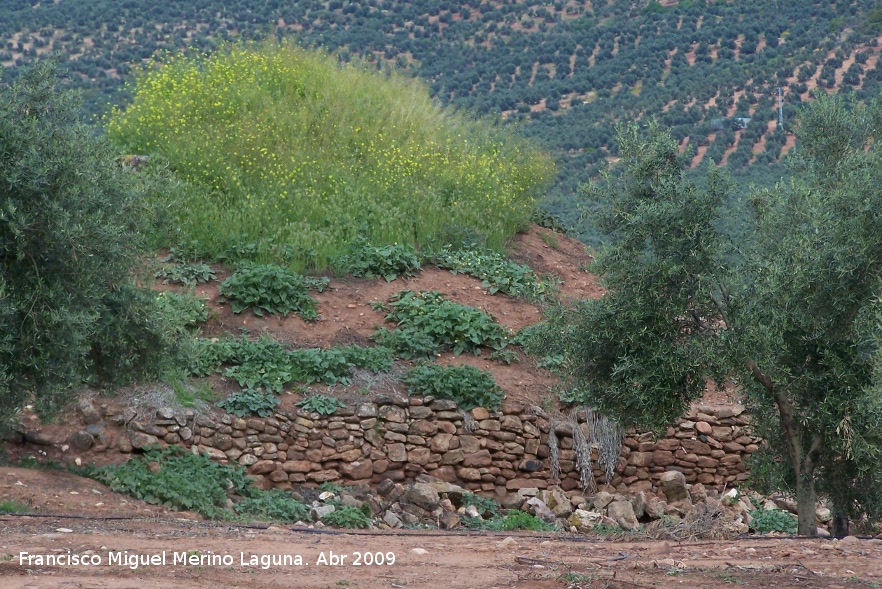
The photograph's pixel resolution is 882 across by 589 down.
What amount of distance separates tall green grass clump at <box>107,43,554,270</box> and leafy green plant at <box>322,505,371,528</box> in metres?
4.23

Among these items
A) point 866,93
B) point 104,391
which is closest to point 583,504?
point 104,391

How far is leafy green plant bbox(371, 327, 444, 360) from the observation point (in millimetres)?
11898

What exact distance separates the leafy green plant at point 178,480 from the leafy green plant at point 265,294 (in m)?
2.57

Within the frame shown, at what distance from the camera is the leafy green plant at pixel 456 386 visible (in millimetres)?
11328

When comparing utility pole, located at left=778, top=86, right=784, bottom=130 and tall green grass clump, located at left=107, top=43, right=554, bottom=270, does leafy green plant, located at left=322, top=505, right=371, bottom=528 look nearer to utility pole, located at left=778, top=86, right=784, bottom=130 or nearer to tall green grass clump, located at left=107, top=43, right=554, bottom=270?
tall green grass clump, located at left=107, top=43, right=554, bottom=270

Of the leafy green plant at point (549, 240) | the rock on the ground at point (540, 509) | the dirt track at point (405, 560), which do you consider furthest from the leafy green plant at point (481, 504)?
the leafy green plant at point (549, 240)

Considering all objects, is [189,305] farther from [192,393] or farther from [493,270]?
[493,270]

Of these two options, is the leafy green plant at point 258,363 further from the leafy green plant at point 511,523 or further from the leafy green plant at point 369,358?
the leafy green plant at point 511,523

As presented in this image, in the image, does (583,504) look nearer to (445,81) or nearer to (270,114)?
(270,114)

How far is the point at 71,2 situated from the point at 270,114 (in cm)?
2252

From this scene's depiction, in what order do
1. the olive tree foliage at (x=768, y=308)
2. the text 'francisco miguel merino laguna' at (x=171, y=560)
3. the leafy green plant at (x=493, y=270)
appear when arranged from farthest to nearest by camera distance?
the leafy green plant at (x=493, y=270) < the olive tree foliage at (x=768, y=308) < the text 'francisco miguel merino laguna' at (x=171, y=560)

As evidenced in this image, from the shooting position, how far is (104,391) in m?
9.60

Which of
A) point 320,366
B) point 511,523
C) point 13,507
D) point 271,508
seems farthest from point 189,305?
point 511,523

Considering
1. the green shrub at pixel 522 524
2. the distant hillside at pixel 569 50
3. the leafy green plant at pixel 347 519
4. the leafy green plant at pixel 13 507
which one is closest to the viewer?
the leafy green plant at pixel 13 507
